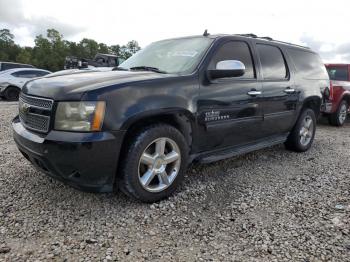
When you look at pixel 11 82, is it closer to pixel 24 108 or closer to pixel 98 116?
pixel 24 108

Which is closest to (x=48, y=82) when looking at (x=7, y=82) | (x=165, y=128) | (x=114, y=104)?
(x=114, y=104)

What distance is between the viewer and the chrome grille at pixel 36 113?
2.69 m

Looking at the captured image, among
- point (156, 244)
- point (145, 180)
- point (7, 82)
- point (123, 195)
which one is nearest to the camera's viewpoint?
point (156, 244)

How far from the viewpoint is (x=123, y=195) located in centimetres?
326

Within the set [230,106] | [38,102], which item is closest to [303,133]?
[230,106]

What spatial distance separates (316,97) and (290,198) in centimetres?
266

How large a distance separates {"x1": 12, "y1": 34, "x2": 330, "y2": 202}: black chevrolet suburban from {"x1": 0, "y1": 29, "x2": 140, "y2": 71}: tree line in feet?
159

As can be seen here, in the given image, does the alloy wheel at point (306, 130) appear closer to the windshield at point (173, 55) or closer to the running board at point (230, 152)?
A: the running board at point (230, 152)

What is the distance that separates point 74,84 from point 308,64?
4180mm

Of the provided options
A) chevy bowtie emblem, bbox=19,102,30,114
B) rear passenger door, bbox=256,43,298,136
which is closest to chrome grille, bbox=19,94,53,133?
chevy bowtie emblem, bbox=19,102,30,114

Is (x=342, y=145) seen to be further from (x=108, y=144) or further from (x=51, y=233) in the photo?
(x=51, y=233)

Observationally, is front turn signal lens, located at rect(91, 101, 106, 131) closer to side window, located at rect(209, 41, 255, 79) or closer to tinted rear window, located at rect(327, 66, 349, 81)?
side window, located at rect(209, 41, 255, 79)

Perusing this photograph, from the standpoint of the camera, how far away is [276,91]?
4398mm

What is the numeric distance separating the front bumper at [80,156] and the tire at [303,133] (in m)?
3.47
